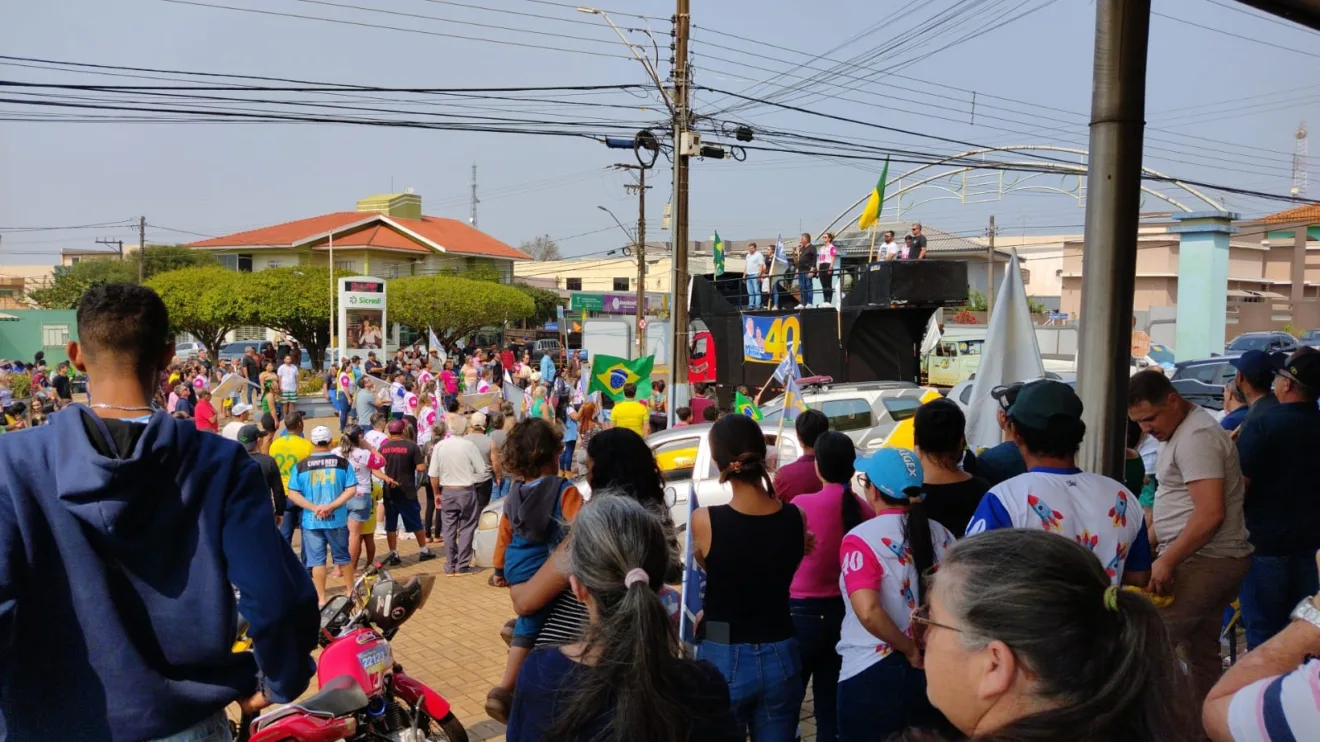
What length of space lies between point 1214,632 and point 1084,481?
5.37 feet

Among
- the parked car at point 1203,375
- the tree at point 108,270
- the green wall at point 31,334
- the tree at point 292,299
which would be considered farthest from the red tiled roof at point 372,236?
the parked car at point 1203,375

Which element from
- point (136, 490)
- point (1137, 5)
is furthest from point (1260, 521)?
point (136, 490)

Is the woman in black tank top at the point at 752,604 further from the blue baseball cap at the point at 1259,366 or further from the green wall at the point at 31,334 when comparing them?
the green wall at the point at 31,334

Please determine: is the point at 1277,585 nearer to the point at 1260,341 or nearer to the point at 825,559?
the point at 825,559

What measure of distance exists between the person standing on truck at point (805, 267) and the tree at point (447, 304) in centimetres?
3102

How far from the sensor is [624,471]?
12.8 ft

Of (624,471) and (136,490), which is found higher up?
(136,490)

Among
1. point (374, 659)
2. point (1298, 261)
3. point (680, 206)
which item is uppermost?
point (1298, 261)

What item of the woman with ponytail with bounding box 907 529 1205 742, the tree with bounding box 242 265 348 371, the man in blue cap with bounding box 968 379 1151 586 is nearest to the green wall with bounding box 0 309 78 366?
the tree with bounding box 242 265 348 371

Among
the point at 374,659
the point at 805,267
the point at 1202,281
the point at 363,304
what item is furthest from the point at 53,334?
the point at 374,659

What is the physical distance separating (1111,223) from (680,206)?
41.0 ft

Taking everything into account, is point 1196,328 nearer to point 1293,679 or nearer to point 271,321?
point 1293,679

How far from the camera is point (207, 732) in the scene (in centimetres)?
236

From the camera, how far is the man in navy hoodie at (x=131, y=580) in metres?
2.17
